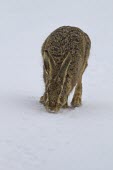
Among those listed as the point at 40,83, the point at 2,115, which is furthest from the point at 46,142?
the point at 40,83

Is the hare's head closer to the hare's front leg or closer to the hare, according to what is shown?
the hare

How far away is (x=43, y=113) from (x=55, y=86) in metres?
0.44

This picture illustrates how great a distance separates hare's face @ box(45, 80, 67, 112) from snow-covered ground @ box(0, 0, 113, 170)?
0.12 meters

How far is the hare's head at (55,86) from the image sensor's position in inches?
360

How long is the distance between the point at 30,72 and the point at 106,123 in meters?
5.65

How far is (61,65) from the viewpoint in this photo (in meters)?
9.27

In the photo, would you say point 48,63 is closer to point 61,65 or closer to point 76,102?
point 61,65

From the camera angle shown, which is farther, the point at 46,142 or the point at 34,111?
the point at 34,111

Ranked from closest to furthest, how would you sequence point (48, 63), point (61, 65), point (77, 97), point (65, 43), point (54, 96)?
1. point (54, 96)
2. point (61, 65)
3. point (48, 63)
4. point (65, 43)
5. point (77, 97)

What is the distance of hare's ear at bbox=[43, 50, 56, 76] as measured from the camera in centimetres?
927

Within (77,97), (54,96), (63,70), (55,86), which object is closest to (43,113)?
(54,96)

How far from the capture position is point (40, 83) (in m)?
12.9

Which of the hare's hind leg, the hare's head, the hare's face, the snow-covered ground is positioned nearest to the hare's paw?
the hare's hind leg

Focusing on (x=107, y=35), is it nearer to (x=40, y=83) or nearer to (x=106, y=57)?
(x=106, y=57)
